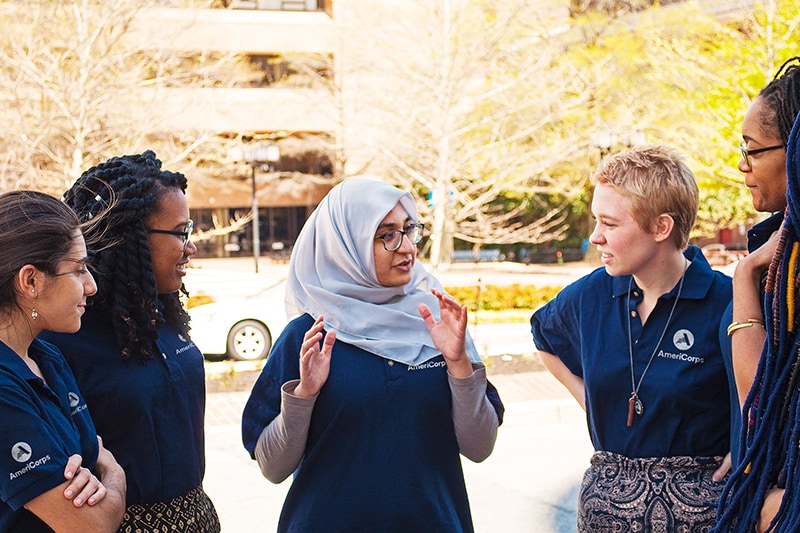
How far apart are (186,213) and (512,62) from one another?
1943 cm

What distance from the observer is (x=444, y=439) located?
2.89 metres

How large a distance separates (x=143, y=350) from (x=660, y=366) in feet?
5.76

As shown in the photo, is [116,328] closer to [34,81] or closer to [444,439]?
[444,439]

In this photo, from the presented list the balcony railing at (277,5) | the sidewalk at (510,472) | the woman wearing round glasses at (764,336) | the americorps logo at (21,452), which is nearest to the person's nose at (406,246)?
the woman wearing round glasses at (764,336)

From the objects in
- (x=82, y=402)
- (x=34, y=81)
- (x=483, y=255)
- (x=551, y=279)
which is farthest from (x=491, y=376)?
(x=483, y=255)

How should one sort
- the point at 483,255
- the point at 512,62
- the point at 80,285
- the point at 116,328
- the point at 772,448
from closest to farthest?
the point at 772,448
the point at 80,285
the point at 116,328
the point at 512,62
the point at 483,255

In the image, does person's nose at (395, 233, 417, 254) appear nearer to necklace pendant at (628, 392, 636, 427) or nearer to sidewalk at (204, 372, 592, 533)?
necklace pendant at (628, 392, 636, 427)

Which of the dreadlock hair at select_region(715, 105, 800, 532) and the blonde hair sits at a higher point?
the blonde hair

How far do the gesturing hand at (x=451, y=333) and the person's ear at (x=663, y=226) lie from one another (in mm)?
772

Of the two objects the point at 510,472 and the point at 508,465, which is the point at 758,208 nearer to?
the point at 510,472

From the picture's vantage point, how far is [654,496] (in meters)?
2.82

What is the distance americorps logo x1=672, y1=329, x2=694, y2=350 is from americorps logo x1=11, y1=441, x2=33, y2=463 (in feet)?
6.78

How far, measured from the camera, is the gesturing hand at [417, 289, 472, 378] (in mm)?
2799

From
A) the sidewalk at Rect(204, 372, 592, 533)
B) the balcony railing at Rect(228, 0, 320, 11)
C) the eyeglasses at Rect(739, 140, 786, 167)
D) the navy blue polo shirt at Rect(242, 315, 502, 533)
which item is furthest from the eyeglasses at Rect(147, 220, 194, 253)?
the balcony railing at Rect(228, 0, 320, 11)
